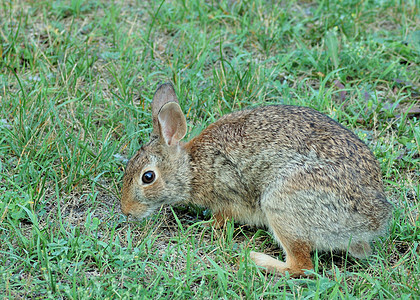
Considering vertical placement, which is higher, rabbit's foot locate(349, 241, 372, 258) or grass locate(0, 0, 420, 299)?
grass locate(0, 0, 420, 299)

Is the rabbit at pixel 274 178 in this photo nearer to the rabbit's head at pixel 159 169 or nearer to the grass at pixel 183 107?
the rabbit's head at pixel 159 169

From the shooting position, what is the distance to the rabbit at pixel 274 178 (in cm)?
452

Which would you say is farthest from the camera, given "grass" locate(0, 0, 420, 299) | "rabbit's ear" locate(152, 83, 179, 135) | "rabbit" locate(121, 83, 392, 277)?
"rabbit's ear" locate(152, 83, 179, 135)

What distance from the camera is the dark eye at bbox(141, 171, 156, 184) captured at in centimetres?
490

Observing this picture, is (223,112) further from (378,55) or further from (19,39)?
(19,39)

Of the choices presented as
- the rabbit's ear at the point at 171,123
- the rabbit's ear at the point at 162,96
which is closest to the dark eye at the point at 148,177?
the rabbit's ear at the point at 171,123

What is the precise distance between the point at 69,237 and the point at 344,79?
3.49 metres

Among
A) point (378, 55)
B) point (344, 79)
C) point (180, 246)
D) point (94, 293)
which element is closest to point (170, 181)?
point (180, 246)

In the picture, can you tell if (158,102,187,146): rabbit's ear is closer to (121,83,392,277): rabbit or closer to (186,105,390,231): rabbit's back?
(121,83,392,277): rabbit

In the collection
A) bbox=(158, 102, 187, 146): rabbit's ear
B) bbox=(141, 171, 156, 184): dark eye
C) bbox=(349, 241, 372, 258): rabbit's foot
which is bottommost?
bbox=(349, 241, 372, 258): rabbit's foot

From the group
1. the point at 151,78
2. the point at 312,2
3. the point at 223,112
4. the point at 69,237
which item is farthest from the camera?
the point at 312,2

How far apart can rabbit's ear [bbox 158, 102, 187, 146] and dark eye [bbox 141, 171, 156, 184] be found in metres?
0.29

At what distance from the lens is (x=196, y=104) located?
6.03m

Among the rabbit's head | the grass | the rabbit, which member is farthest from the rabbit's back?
the grass
